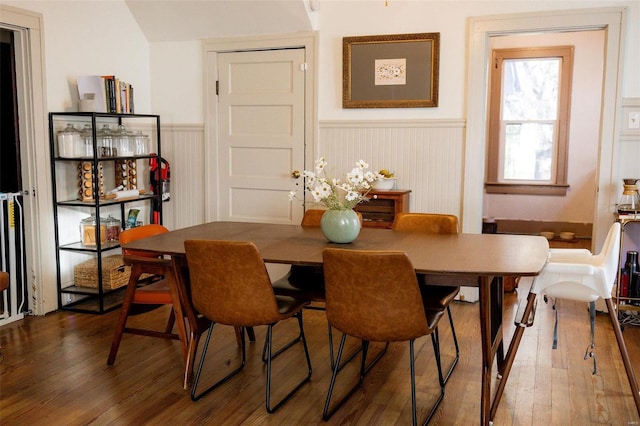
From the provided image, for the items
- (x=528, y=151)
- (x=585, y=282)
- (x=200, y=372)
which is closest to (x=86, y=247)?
(x=200, y=372)

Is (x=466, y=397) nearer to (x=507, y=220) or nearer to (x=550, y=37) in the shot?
(x=507, y=220)

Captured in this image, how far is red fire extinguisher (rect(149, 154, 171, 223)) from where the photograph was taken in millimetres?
5200

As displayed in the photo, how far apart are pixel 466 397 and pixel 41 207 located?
3177 mm

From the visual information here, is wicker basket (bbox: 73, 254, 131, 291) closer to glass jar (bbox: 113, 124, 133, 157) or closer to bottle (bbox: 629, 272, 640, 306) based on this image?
glass jar (bbox: 113, 124, 133, 157)

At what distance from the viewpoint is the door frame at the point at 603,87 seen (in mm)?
4270

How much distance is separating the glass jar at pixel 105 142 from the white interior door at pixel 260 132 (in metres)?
1.06

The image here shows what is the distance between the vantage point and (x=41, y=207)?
436 cm

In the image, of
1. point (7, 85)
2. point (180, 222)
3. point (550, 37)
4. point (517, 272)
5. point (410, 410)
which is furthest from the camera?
point (550, 37)

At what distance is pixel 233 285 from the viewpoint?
2.82m

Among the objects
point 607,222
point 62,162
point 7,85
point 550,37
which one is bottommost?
point 607,222

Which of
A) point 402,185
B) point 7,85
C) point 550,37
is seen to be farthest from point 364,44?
point 550,37

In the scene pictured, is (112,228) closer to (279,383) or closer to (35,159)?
(35,159)

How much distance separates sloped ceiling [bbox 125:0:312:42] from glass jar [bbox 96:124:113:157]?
1.18 meters

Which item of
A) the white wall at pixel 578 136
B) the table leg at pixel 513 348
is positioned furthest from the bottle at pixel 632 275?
the white wall at pixel 578 136
